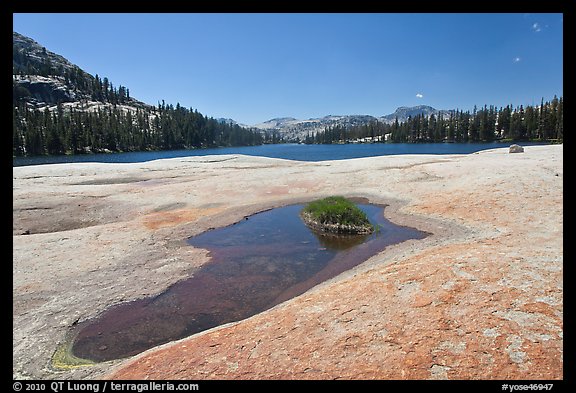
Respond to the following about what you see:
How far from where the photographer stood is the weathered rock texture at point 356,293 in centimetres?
543

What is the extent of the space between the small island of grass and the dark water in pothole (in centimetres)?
66

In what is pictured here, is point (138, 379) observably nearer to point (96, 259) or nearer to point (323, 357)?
point (323, 357)

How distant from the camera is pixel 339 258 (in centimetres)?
1389

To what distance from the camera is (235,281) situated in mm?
11664

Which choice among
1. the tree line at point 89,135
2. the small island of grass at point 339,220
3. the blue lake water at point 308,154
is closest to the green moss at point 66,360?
the small island of grass at point 339,220

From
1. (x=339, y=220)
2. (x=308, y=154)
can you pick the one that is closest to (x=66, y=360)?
(x=339, y=220)

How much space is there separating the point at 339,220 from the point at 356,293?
33.0 feet

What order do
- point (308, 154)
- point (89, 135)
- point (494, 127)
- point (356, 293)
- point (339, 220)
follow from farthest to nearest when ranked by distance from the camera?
point (494, 127), point (89, 135), point (308, 154), point (339, 220), point (356, 293)

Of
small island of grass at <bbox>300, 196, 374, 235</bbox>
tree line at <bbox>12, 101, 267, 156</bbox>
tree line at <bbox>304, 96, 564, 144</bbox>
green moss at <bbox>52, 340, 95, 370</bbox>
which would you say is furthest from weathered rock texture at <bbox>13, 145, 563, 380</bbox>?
tree line at <bbox>304, 96, 564, 144</bbox>

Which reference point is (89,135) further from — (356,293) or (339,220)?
(356,293)

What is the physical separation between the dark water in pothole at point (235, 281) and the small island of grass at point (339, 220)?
26.0 inches

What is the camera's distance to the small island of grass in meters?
17.5
